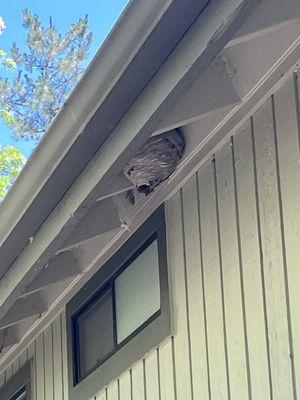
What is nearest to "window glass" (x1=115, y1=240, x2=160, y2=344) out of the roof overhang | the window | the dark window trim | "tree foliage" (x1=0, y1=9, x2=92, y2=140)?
the window

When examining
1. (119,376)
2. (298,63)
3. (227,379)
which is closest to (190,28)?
(298,63)

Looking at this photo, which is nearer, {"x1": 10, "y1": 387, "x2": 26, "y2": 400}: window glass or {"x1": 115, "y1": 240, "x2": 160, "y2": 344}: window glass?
{"x1": 115, "y1": 240, "x2": 160, "y2": 344}: window glass

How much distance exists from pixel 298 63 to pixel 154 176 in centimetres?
101

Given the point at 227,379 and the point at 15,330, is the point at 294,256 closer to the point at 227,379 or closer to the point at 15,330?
the point at 227,379

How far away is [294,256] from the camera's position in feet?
11.3

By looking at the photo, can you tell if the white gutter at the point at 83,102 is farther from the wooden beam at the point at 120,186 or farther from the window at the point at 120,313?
the window at the point at 120,313

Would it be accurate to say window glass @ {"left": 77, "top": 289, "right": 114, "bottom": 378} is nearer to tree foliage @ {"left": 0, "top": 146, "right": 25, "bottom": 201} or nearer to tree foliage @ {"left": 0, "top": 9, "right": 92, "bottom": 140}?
tree foliage @ {"left": 0, "top": 146, "right": 25, "bottom": 201}

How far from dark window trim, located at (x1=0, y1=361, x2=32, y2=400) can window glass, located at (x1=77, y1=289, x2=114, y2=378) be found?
2.99ft

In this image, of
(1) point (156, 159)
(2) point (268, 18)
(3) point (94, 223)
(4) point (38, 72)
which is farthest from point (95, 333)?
(4) point (38, 72)

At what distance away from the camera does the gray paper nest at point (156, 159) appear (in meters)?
4.10

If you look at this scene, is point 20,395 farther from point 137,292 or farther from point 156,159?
point 156,159

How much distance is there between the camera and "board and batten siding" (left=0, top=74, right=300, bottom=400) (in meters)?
3.49

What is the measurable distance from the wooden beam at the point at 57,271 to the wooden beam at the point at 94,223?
52 centimetres

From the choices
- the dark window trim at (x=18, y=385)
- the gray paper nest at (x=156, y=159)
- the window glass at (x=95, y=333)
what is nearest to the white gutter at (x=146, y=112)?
the gray paper nest at (x=156, y=159)
